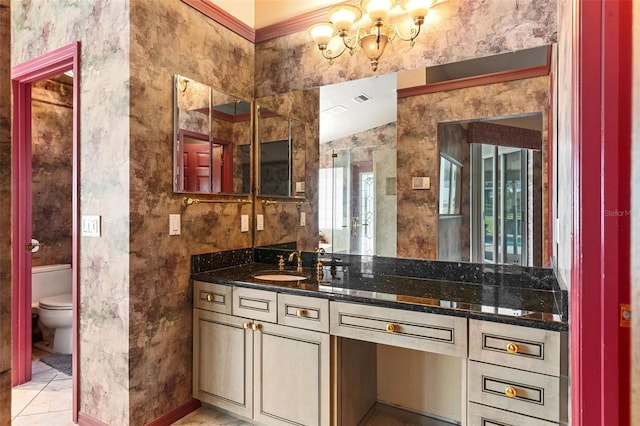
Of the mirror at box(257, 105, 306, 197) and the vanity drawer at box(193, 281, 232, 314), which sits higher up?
the mirror at box(257, 105, 306, 197)

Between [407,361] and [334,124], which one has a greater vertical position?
[334,124]

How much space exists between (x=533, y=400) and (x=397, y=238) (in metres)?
1.11

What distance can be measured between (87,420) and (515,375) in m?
2.29

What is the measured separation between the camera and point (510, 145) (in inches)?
78.1

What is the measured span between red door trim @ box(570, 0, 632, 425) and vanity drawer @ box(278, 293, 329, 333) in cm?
111

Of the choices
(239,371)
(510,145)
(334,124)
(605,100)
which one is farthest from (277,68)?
(605,100)

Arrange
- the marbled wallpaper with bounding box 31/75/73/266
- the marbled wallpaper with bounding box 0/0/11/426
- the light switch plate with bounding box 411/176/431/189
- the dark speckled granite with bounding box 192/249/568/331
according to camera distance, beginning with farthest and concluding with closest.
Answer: the marbled wallpaper with bounding box 31/75/73/266, the light switch plate with bounding box 411/176/431/189, the dark speckled granite with bounding box 192/249/568/331, the marbled wallpaper with bounding box 0/0/11/426

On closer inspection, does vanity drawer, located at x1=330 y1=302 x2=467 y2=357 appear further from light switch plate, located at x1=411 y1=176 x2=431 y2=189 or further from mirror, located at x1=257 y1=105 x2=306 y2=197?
mirror, located at x1=257 y1=105 x2=306 y2=197

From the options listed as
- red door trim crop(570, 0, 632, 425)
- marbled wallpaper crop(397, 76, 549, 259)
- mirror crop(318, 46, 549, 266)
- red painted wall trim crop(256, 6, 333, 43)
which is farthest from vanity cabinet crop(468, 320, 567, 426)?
red painted wall trim crop(256, 6, 333, 43)

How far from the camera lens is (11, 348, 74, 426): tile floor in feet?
7.36

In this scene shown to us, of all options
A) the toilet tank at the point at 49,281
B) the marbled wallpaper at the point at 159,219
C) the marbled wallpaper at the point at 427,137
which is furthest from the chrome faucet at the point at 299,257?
the toilet tank at the point at 49,281

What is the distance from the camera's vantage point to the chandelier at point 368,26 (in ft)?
6.87

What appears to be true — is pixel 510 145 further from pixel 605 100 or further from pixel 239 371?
pixel 239 371

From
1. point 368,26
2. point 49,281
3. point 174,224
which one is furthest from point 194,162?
point 49,281
